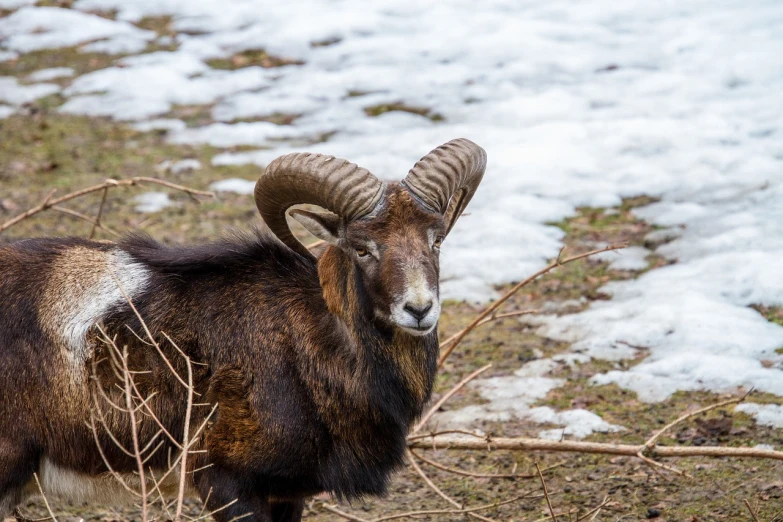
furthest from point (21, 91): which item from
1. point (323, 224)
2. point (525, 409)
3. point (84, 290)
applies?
point (323, 224)

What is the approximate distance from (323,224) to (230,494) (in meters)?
1.61

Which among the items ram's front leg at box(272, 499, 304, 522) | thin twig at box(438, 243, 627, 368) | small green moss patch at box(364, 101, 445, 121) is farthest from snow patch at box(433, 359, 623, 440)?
small green moss patch at box(364, 101, 445, 121)

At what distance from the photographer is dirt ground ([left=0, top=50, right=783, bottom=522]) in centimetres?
646

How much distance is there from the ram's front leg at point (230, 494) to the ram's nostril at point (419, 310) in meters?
1.35

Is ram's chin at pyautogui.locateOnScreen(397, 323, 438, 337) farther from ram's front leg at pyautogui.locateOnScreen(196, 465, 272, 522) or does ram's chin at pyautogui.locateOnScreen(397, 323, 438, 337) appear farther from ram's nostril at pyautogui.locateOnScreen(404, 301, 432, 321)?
ram's front leg at pyautogui.locateOnScreen(196, 465, 272, 522)

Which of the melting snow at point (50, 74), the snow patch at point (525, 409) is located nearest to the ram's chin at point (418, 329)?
the snow patch at point (525, 409)

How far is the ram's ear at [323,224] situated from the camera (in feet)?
18.5

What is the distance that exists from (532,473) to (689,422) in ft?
4.33

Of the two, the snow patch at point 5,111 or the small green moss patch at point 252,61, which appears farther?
the small green moss patch at point 252,61

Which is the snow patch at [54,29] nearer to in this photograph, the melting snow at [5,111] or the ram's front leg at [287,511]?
the melting snow at [5,111]

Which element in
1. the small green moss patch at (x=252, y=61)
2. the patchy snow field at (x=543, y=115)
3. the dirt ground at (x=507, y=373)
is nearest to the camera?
the dirt ground at (x=507, y=373)

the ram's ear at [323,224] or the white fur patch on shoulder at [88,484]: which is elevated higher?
the ram's ear at [323,224]

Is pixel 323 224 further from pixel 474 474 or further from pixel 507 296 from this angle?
pixel 474 474

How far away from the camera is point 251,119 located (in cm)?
1412
